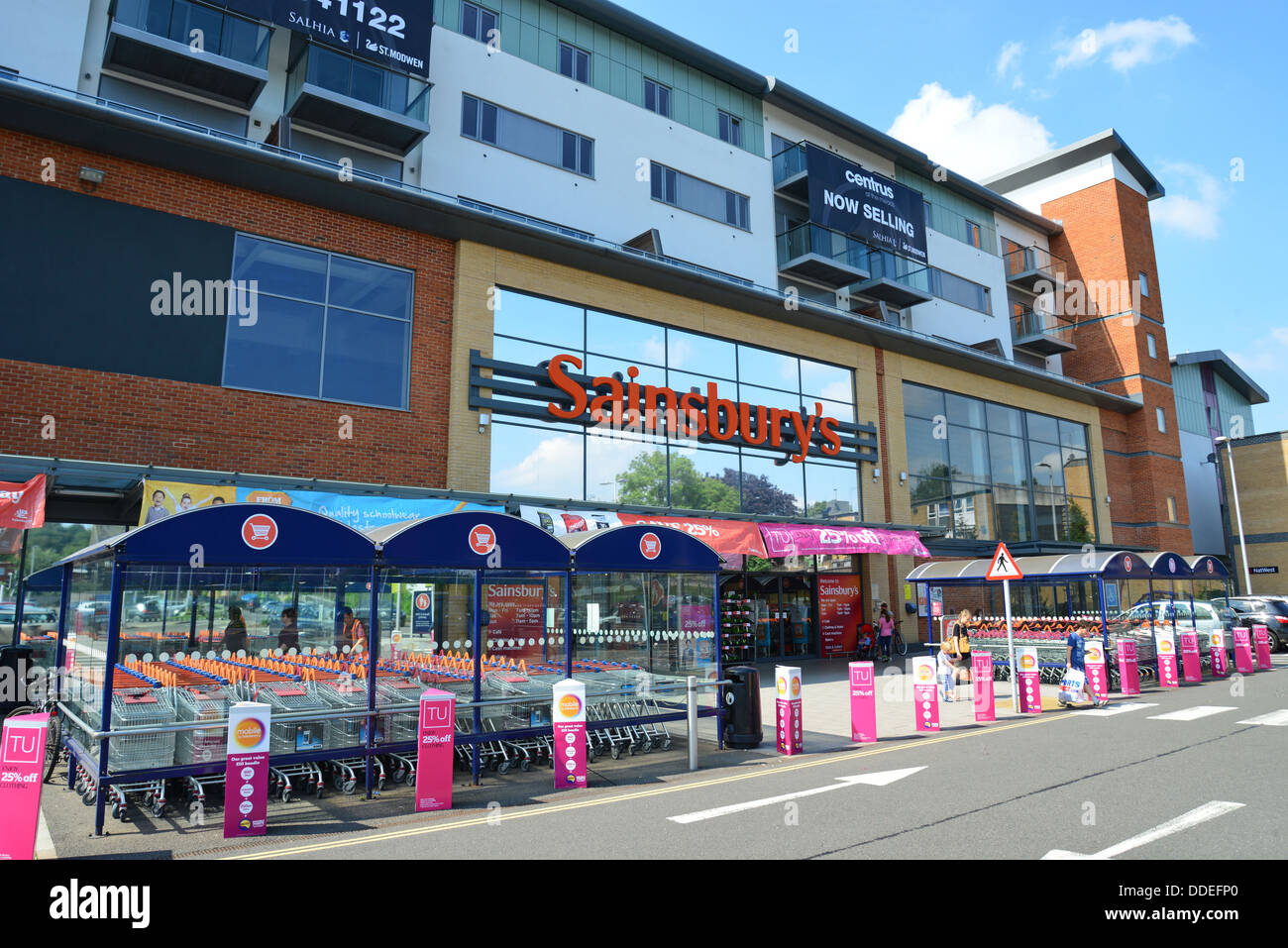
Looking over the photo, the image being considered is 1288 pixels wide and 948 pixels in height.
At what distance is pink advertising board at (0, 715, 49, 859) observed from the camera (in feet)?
19.5

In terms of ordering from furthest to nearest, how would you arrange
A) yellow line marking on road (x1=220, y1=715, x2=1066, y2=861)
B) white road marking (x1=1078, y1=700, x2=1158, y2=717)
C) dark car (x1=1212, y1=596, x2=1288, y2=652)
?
dark car (x1=1212, y1=596, x2=1288, y2=652) < white road marking (x1=1078, y1=700, x2=1158, y2=717) < yellow line marking on road (x1=220, y1=715, x2=1066, y2=861)

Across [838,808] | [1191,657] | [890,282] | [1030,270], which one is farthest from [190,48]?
[1030,270]

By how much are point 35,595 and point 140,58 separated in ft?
32.2

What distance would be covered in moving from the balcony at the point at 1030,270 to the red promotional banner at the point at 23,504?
35045 mm

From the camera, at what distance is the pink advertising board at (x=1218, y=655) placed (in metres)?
19.9

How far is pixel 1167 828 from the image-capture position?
6.45 meters

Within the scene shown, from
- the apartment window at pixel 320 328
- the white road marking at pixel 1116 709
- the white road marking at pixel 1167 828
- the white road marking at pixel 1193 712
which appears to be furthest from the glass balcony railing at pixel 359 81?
the white road marking at pixel 1193 712

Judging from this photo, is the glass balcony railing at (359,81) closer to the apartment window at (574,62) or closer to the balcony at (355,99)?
the balcony at (355,99)

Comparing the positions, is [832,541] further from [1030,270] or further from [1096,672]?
[1030,270]

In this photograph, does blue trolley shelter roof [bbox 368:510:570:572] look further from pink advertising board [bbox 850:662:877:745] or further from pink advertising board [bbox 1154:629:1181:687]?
pink advertising board [bbox 1154:629:1181:687]

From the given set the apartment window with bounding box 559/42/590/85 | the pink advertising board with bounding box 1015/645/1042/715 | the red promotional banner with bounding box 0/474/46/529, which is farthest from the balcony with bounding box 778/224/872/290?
the red promotional banner with bounding box 0/474/46/529

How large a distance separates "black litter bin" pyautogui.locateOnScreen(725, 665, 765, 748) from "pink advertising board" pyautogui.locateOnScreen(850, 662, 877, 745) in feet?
4.70

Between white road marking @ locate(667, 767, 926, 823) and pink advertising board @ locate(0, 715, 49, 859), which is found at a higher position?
pink advertising board @ locate(0, 715, 49, 859)

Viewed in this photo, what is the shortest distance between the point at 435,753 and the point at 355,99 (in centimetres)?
1342
